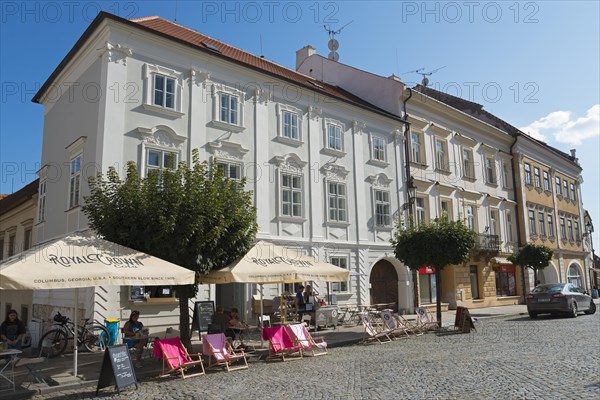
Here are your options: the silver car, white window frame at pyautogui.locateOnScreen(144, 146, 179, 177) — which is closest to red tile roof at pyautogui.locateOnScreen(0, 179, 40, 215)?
white window frame at pyautogui.locateOnScreen(144, 146, 179, 177)

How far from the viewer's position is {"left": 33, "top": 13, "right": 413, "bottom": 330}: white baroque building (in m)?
14.8

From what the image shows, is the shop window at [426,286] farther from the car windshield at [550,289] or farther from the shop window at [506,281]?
the shop window at [506,281]

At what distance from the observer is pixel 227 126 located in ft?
55.9

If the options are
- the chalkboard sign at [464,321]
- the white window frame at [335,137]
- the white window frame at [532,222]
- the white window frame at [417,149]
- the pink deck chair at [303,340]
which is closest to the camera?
the pink deck chair at [303,340]

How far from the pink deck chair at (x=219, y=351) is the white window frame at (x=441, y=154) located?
18.7m

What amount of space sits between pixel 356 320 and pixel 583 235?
30.9m

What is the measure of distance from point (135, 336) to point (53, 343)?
2918 millimetres

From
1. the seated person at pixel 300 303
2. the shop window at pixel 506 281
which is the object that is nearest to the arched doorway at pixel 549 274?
the shop window at pixel 506 281

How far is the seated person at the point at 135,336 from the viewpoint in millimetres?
10455

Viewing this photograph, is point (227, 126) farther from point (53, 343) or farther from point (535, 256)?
point (535, 256)

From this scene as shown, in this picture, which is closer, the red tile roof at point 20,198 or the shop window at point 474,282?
the red tile roof at point 20,198

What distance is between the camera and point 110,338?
12656mm

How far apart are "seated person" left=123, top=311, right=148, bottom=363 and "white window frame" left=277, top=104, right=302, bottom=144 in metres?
9.65

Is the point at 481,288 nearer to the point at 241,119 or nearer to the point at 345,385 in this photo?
the point at 241,119
